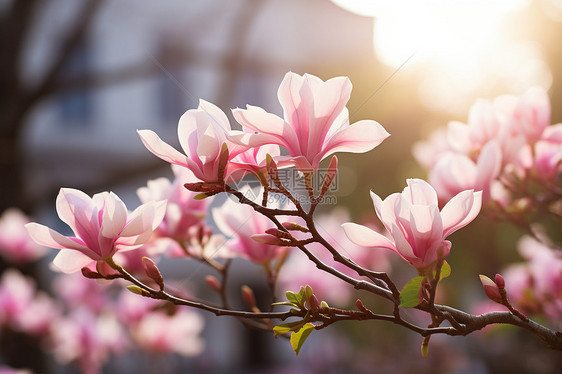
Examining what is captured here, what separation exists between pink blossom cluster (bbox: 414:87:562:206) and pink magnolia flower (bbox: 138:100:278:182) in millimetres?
359

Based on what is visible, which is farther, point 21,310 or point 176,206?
point 21,310

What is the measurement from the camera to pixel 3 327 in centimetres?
178

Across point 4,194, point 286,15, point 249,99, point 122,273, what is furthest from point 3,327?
point 286,15

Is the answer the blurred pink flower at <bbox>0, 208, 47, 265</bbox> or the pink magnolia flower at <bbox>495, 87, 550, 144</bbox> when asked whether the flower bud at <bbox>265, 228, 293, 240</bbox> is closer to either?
the pink magnolia flower at <bbox>495, 87, 550, 144</bbox>

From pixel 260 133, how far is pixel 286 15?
7140 mm

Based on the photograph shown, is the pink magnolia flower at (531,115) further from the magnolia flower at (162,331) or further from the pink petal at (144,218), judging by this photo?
the magnolia flower at (162,331)

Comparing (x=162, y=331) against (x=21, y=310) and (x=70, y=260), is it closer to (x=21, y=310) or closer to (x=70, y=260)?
(x=21, y=310)

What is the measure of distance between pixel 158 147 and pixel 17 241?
1.57m

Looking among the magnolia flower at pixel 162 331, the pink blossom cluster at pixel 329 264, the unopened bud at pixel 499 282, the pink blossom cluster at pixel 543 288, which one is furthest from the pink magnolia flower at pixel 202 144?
the magnolia flower at pixel 162 331

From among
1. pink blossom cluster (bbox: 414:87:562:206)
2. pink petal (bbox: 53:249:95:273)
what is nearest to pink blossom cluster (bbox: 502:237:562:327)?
pink blossom cluster (bbox: 414:87:562:206)

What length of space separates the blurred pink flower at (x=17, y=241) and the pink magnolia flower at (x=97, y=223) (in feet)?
4.51

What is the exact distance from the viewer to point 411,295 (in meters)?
0.56

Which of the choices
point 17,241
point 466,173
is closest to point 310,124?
point 466,173

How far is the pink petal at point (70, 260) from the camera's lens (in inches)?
24.6
